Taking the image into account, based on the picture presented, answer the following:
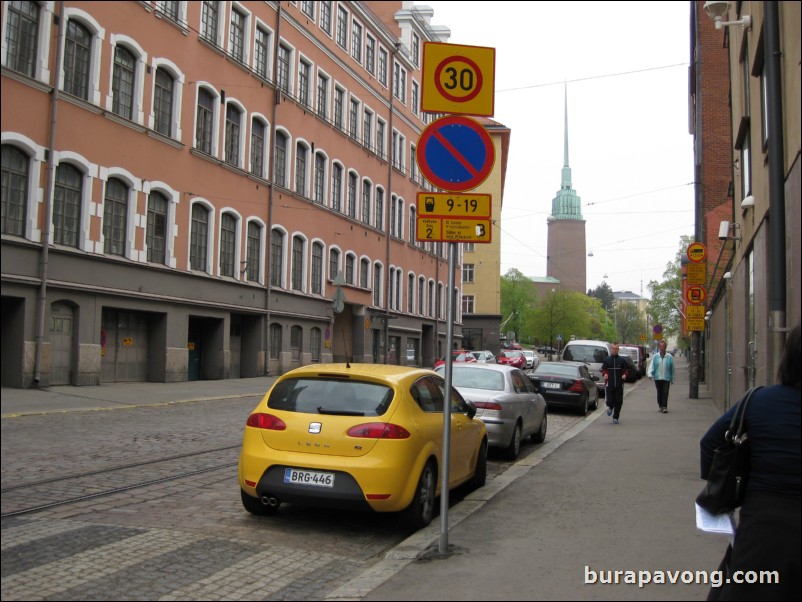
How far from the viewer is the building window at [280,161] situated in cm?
3253

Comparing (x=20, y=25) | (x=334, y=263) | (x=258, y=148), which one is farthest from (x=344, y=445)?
(x=334, y=263)

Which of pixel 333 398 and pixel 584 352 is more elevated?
pixel 584 352

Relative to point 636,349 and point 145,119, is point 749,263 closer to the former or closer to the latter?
point 145,119

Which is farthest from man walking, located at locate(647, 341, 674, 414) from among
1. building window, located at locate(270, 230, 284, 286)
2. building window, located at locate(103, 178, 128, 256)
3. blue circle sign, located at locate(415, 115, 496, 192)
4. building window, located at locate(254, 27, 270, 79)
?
building window, located at locate(254, 27, 270, 79)

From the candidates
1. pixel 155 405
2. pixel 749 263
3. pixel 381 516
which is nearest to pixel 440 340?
pixel 155 405

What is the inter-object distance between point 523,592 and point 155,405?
47.7ft

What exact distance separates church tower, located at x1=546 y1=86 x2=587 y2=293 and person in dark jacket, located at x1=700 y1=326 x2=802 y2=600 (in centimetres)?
14042

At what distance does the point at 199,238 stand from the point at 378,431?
71.7 ft

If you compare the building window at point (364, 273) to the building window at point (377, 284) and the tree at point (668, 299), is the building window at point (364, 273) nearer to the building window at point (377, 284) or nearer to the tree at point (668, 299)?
the building window at point (377, 284)

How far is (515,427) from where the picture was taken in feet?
40.5

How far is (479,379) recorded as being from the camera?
42.6ft

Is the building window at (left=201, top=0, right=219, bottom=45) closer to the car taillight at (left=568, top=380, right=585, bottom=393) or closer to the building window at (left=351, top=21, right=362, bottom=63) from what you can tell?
the car taillight at (left=568, top=380, right=585, bottom=393)

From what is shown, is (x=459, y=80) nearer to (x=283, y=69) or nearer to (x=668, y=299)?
(x=283, y=69)

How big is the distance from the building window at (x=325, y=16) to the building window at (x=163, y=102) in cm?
1326
